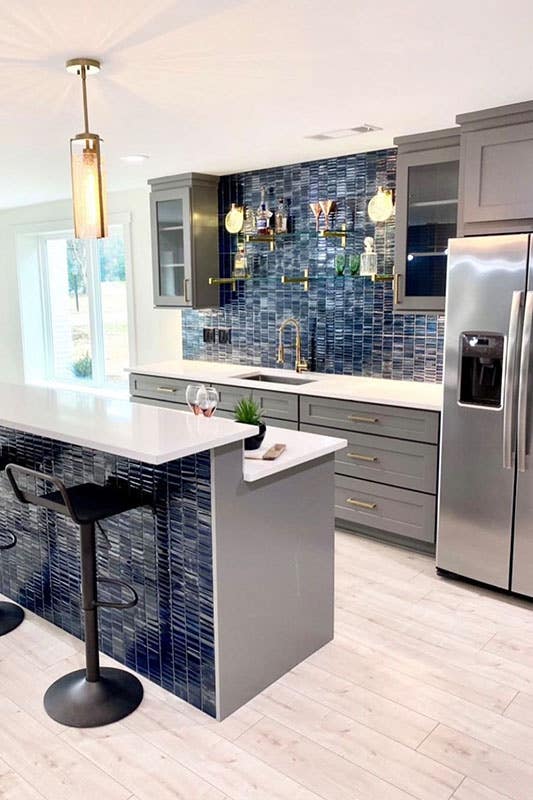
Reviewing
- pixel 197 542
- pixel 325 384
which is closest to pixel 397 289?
pixel 325 384

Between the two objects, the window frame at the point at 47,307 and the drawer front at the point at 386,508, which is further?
the window frame at the point at 47,307

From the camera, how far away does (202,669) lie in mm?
2344

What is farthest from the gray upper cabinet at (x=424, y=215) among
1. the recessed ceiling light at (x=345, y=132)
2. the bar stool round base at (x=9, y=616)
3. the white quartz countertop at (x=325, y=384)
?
the bar stool round base at (x=9, y=616)

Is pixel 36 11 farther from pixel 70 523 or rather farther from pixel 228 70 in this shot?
pixel 70 523

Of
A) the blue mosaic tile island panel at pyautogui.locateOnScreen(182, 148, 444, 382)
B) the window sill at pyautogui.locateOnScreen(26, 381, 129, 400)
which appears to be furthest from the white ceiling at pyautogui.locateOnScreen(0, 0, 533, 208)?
the window sill at pyautogui.locateOnScreen(26, 381, 129, 400)

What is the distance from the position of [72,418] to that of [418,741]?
1.67 m

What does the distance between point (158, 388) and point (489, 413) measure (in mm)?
2584

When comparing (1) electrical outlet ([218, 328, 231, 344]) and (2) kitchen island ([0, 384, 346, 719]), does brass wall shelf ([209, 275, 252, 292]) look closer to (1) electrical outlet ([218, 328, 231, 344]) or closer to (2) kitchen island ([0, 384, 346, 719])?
(1) electrical outlet ([218, 328, 231, 344])

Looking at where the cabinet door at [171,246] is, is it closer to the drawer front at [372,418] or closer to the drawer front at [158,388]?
the drawer front at [158,388]

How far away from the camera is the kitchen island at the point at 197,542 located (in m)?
2.23

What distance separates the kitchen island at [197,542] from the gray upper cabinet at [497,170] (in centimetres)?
138

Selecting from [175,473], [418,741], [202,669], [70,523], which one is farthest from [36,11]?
[418,741]

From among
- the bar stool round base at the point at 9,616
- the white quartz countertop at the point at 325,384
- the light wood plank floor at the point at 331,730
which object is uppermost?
the white quartz countertop at the point at 325,384

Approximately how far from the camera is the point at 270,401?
165 inches
